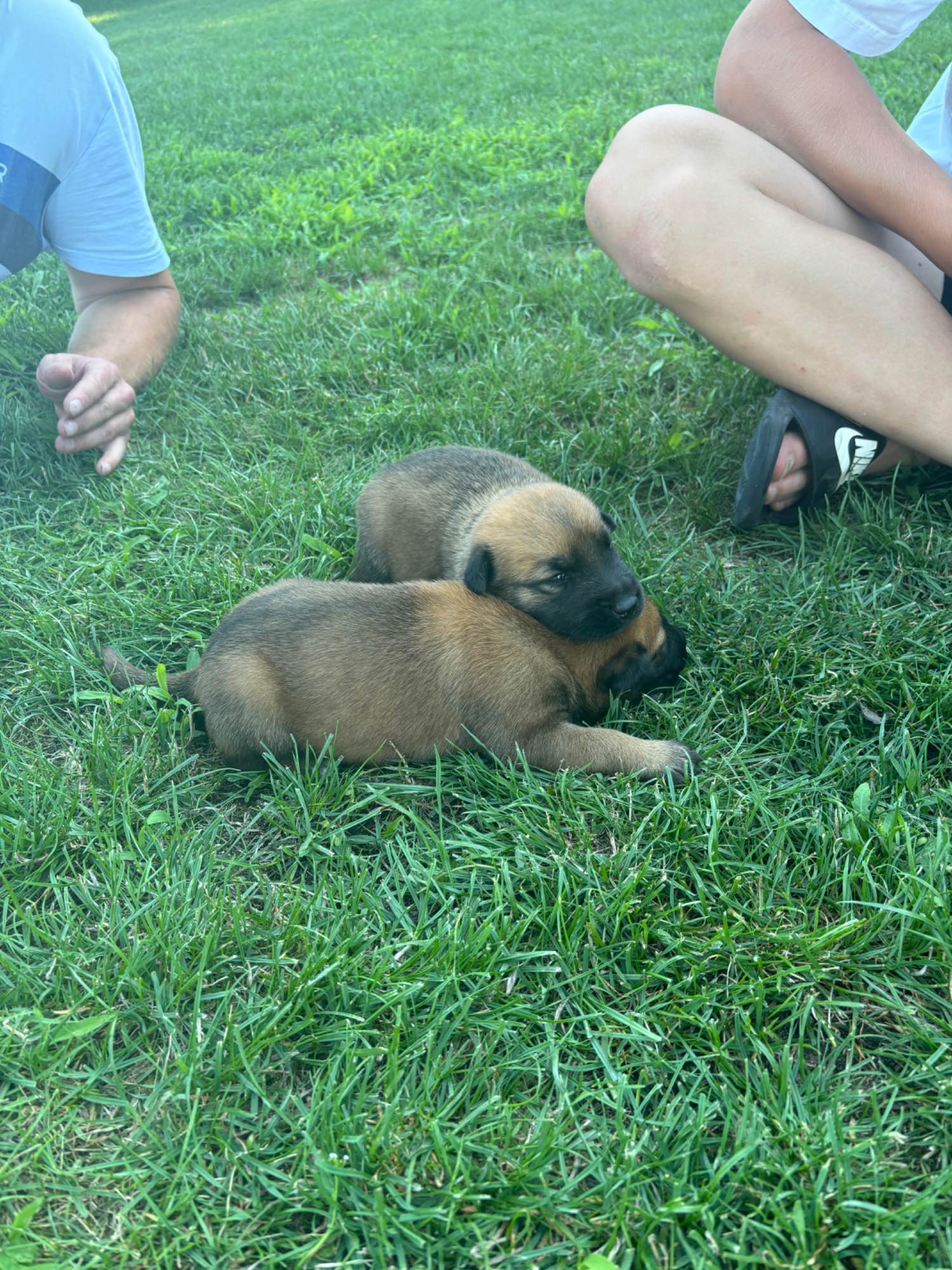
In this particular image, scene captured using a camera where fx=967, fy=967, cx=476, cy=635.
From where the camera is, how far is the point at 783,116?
11.0ft

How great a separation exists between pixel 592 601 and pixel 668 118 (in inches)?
73.1

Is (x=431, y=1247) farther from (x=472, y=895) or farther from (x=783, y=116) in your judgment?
(x=783, y=116)

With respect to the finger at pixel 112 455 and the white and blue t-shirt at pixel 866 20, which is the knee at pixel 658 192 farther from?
the finger at pixel 112 455

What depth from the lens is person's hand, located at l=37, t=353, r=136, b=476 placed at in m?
3.92

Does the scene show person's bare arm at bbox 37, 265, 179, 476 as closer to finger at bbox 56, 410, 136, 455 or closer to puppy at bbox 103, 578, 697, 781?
finger at bbox 56, 410, 136, 455

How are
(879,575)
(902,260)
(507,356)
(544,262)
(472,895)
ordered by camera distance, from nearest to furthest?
1. (472,895)
2. (879,575)
3. (902,260)
4. (507,356)
5. (544,262)

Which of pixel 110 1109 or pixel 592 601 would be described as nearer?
pixel 110 1109

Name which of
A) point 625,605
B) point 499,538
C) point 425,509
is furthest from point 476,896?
point 425,509

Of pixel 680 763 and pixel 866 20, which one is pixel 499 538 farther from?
pixel 866 20

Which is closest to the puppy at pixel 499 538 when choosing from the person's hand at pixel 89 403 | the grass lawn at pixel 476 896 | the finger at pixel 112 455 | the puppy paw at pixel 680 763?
the grass lawn at pixel 476 896

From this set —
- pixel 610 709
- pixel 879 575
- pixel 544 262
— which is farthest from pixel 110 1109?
pixel 544 262

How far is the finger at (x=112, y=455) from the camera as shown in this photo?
395cm

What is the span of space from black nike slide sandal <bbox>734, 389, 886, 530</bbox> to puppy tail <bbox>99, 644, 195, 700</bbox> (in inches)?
74.1

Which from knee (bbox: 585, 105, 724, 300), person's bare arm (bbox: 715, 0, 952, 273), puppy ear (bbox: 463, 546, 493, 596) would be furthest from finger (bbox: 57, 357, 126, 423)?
person's bare arm (bbox: 715, 0, 952, 273)
